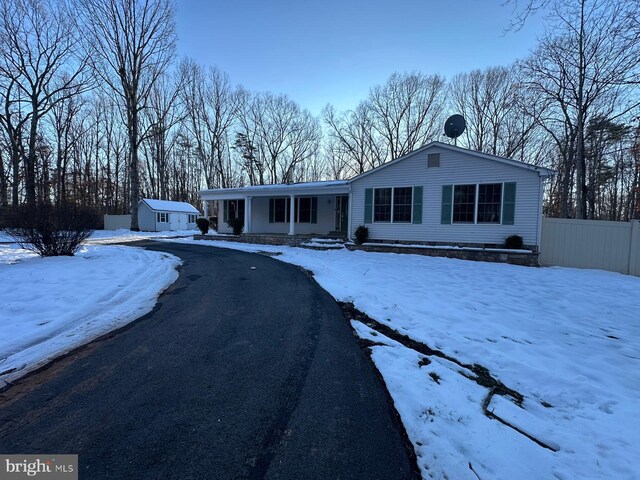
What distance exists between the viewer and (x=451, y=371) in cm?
312

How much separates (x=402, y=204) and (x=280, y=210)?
7.91m

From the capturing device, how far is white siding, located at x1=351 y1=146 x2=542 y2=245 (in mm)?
10984

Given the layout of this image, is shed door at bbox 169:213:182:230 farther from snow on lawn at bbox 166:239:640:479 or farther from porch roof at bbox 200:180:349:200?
snow on lawn at bbox 166:239:640:479

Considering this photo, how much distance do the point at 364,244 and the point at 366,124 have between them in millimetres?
23208

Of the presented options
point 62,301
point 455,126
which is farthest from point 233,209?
point 62,301

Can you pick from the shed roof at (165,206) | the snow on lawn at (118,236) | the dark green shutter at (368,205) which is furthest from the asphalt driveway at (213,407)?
the shed roof at (165,206)

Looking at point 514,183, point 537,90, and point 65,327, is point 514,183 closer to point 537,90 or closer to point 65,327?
point 537,90

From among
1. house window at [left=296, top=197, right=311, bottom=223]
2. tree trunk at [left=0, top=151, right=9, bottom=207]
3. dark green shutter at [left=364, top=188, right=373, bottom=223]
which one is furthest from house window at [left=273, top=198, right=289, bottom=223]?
tree trunk at [left=0, top=151, right=9, bottom=207]

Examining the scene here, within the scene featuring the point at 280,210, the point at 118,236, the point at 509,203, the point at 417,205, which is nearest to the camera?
the point at 509,203

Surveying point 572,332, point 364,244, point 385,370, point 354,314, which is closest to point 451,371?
point 385,370

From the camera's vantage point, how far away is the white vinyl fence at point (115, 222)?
1182 inches

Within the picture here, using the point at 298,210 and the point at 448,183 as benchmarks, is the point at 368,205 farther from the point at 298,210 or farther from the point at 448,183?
the point at 298,210

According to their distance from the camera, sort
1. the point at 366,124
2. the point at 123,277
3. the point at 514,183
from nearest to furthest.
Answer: the point at 123,277 → the point at 514,183 → the point at 366,124

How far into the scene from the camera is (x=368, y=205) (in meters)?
13.9
